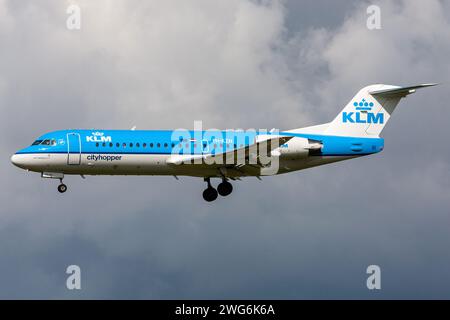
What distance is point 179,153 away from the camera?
197 feet

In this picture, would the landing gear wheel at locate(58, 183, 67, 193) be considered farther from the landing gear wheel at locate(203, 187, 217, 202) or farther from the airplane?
the landing gear wheel at locate(203, 187, 217, 202)

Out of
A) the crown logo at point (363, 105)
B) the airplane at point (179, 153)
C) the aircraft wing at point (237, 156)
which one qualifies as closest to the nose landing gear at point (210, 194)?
the airplane at point (179, 153)

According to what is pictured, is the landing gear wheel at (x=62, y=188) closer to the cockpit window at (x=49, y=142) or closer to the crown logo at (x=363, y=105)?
the cockpit window at (x=49, y=142)

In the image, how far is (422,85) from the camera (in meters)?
61.3

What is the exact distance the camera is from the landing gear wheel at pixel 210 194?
62.8 metres

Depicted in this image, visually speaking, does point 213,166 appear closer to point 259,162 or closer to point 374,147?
point 259,162

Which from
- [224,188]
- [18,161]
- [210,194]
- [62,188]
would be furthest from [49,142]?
[224,188]

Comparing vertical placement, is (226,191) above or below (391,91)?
below

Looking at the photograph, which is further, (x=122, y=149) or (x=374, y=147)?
(x=374, y=147)

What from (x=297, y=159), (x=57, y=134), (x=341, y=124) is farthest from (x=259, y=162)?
(x=57, y=134)

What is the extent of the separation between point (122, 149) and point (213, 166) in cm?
484

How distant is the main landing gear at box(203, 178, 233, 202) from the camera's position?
62094mm

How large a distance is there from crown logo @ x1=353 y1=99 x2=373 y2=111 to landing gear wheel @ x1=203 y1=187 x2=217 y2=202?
370 inches

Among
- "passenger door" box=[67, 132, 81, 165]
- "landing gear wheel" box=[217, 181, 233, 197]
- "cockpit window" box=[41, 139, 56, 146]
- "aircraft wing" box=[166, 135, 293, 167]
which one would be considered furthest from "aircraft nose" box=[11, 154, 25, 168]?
"landing gear wheel" box=[217, 181, 233, 197]
